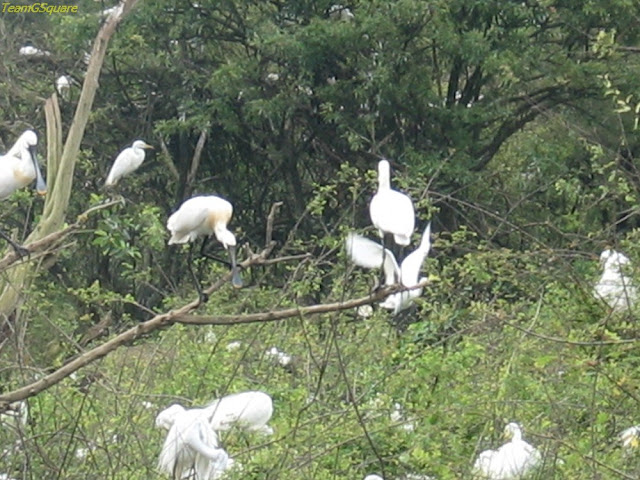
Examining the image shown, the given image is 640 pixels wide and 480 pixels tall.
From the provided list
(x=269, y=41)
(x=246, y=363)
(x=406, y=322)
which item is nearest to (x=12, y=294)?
(x=246, y=363)

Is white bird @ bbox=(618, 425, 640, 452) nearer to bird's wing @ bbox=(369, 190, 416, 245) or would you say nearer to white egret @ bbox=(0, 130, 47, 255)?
bird's wing @ bbox=(369, 190, 416, 245)

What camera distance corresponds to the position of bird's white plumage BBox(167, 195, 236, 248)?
18.0 feet

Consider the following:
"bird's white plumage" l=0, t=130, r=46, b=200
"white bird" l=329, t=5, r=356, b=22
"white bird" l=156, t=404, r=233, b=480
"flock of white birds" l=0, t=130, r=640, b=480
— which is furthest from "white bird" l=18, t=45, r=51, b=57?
"white bird" l=156, t=404, r=233, b=480

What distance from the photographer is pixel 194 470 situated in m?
4.51

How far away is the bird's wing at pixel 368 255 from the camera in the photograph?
5.91 metres

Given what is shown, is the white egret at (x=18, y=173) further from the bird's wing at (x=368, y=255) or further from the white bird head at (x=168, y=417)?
the white bird head at (x=168, y=417)

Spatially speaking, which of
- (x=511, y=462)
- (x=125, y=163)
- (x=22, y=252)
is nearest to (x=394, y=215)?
(x=511, y=462)

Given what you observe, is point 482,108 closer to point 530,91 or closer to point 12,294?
point 530,91

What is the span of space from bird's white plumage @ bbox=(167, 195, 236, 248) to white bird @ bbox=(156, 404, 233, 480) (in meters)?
0.76

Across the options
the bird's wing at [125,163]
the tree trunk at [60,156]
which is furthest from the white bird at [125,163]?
the tree trunk at [60,156]

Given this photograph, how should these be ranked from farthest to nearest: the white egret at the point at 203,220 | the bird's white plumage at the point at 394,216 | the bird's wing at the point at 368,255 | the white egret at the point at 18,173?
the white egret at the point at 18,173 < the bird's white plumage at the point at 394,216 < the bird's wing at the point at 368,255 < the white egret at the point at 203,220

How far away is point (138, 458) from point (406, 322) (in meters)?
6.72

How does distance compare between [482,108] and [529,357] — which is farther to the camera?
[482,108]

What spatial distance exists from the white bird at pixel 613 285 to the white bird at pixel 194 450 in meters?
2.24
